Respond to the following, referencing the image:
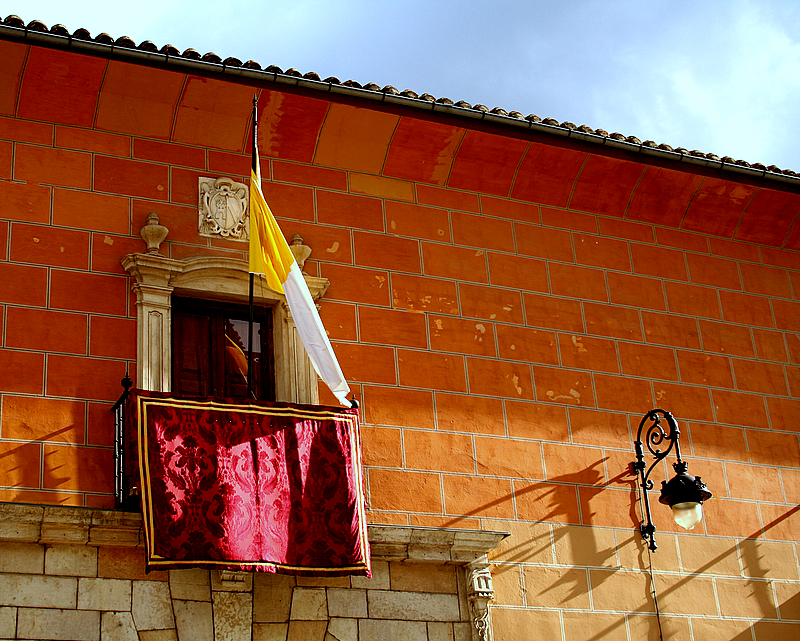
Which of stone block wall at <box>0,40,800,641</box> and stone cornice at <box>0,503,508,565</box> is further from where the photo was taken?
stone block wall at <box>0,40,800,641</box>

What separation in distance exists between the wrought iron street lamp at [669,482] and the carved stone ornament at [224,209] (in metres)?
3.11

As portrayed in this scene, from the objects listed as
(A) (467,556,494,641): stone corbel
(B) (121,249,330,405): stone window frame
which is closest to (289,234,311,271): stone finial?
(B) (121,249,330,405): stone window frame

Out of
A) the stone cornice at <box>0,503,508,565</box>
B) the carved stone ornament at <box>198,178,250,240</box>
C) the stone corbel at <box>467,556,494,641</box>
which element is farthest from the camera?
the carved stone ornament at <box>198,178,250,240</box>

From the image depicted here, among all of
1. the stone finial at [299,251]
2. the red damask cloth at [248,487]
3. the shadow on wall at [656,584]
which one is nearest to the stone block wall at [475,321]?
the shadow on wall at [656,584]

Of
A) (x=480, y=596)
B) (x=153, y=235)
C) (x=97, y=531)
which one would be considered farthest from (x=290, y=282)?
(x=480, y=596)

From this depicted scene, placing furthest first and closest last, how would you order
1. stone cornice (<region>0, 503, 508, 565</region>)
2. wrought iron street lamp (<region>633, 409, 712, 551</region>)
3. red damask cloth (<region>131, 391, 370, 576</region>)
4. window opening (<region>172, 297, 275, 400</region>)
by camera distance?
window opening (<region>172, 297, 275, 400</region>)
wrought iron street lamp (<region>633, 409, 712, 551</region>)
red damask cloth (<region>131, 391, 370, 576</region>)
stone cornice (<region>0, 503, 508, 565</region>)

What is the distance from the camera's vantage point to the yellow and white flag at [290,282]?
7.92 m

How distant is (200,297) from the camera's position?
341 inches

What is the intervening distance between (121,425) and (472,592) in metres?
2.43

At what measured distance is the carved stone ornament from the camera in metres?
8.81

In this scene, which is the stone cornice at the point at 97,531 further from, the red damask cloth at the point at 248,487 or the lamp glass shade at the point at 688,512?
the lamp glass shade at the point at 688,512

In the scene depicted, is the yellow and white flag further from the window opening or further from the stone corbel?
the stone corbel

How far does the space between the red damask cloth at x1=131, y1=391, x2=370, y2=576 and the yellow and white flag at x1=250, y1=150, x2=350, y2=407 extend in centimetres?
28

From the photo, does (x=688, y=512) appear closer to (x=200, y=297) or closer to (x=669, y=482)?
(x=669, y=482)
